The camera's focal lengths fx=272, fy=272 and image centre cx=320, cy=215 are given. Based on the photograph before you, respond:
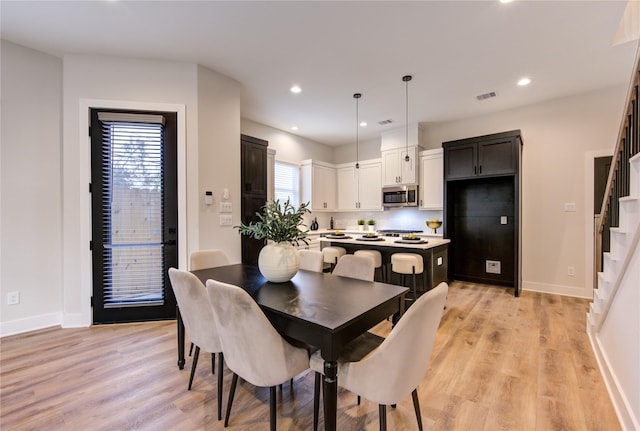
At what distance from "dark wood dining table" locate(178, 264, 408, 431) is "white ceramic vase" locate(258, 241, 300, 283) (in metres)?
0.07

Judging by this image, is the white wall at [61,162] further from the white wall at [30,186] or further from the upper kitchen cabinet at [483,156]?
the upper kitchen cabinet at [483,156]

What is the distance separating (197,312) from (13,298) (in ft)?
8.66

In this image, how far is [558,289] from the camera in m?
4.07

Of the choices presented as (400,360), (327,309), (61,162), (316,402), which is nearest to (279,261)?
(327,309)

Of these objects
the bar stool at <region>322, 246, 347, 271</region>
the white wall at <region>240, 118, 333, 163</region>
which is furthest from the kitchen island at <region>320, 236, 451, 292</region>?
the white wall at <region>240, 118, 333, 163</region>

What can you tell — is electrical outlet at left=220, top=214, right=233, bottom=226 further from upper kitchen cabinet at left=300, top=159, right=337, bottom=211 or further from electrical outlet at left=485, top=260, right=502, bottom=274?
electrical outlet at left=485, top=260, right=502, bottom=274

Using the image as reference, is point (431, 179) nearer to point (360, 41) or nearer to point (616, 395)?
point (360, 41)

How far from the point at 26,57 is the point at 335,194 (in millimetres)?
5136

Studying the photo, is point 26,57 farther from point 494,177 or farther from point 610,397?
point 494,177

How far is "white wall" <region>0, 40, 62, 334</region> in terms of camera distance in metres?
2.75

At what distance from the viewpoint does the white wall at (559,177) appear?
381 cm

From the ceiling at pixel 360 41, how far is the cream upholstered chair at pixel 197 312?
2236mm

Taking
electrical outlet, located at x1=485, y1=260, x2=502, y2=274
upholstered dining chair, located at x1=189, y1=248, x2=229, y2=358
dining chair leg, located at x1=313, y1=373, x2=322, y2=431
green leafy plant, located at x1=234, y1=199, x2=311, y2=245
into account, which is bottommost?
dining chair leg, located at x1=313, y1=373, x2=322, y2=431

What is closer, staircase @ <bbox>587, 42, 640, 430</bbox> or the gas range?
staircase @ <bbox>587, 42, 640, 430</bbox>
